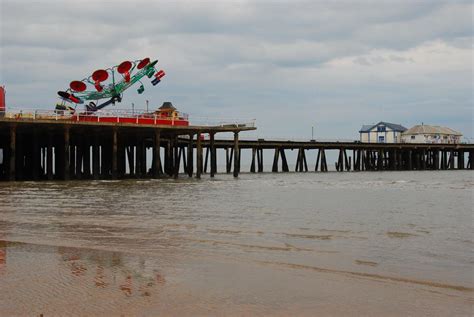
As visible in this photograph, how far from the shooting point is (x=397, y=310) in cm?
539

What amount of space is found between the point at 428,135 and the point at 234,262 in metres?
75.9

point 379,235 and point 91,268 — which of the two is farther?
point 379,235

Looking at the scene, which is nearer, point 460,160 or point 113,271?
point 113,271

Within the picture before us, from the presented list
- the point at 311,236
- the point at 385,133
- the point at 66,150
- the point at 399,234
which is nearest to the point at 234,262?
the point at 311,236

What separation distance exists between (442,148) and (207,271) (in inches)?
2719

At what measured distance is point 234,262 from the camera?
305 inches

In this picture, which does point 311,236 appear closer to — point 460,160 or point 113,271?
point 113,271

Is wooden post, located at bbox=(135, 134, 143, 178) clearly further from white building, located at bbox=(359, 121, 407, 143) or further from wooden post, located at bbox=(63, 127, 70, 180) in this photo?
white building, located at bbox=(359, 121, 407, 143)

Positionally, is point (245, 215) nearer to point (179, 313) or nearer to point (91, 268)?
point (91, 268)

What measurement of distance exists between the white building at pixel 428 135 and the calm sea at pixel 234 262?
6642 cm

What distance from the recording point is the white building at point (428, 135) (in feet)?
257

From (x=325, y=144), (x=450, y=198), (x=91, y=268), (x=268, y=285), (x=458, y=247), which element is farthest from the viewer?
(x=325, y=144)

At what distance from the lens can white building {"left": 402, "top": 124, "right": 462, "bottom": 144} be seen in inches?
3081

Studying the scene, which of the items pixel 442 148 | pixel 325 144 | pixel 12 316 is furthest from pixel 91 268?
pixel 442 148
